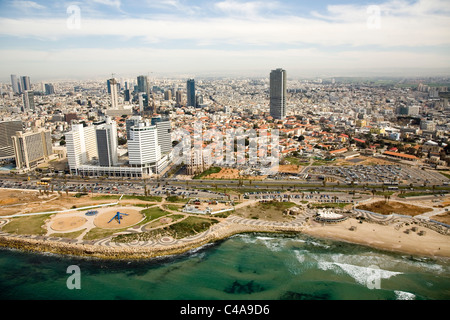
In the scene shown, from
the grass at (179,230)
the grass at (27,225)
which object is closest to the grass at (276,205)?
the grass at (179,230)

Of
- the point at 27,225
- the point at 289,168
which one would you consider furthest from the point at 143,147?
the point at 289,168

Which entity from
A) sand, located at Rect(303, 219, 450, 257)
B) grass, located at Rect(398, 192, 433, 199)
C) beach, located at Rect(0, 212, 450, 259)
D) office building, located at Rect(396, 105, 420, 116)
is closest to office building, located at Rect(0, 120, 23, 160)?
beach, located at Rect(0, 212, 450, 259)

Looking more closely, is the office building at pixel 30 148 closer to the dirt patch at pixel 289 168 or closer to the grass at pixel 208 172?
the grass at pixel 208 172

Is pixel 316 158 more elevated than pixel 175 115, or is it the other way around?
pixel 175 115

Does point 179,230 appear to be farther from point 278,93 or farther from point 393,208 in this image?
point 278,93

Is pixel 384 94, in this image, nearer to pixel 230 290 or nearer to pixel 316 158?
pixel 316 158
